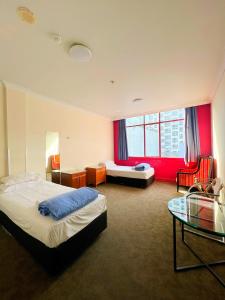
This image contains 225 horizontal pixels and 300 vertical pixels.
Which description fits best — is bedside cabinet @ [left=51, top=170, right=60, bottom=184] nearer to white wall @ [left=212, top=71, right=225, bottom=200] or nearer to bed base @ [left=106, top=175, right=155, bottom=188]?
bed base @ [left=106, top=175, right=155, bottom=188]

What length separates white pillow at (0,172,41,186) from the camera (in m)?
2.60

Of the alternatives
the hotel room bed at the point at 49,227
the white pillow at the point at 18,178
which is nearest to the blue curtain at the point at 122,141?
the white pillow at the point at 18,178

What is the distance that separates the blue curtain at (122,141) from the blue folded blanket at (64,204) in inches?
161

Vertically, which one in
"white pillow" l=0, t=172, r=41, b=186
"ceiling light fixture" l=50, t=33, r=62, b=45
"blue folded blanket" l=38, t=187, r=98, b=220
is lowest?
"blue folded blanket" l=38, t=187, r=98, b=220

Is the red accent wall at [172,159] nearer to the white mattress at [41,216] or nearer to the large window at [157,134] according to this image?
the large window at [157,134]

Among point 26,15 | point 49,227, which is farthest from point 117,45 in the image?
point 49,227

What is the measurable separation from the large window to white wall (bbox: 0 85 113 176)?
1132 millimetres

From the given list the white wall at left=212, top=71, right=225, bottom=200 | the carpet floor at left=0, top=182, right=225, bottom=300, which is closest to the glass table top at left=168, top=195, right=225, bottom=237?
the carpet floor at left=0, top=182, right=225, bottom=300

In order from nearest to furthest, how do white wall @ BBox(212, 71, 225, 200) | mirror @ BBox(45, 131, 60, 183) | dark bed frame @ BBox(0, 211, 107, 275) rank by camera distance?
1. dark bed frame @ BBox(0, 211, 107, 275)
2. white wall @ BBox(212, 71, 225, 200)
3. mirror @ BBox(45, 131, 60, 183)

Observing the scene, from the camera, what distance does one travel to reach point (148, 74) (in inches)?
102

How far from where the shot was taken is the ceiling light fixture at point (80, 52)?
6.02 ft

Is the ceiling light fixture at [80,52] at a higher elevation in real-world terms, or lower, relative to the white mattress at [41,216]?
higher

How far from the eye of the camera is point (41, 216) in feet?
5.27

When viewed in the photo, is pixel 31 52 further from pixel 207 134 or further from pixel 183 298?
pixel 207 134
